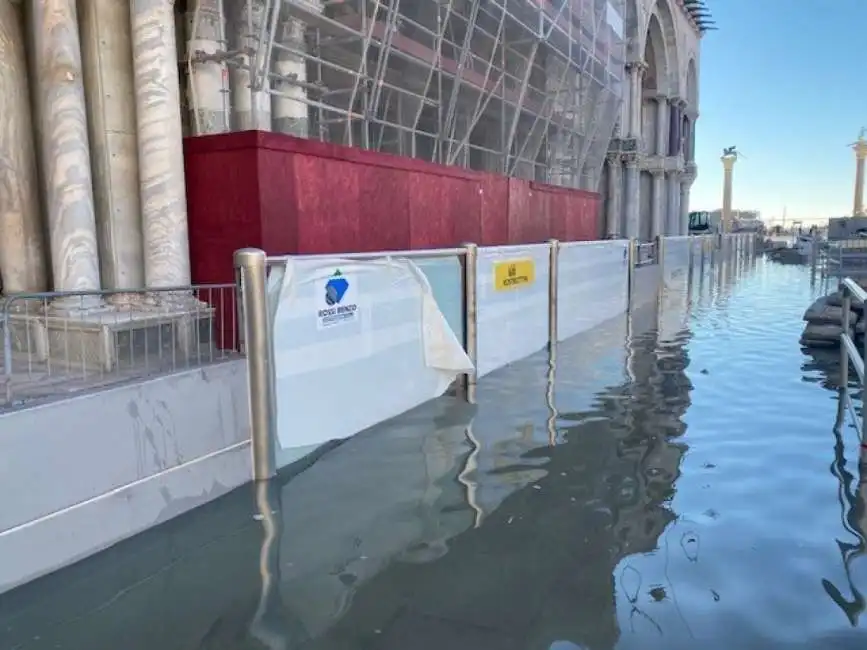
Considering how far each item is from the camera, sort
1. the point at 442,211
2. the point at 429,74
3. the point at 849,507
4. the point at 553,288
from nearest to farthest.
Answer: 1. the point at 849,507
2. the point at 442,211
3. the point at 553,288
4. the point at 429,74

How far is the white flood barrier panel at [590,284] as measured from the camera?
11172mm

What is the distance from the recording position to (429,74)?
43.0 ft

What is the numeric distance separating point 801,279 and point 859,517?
23.8m

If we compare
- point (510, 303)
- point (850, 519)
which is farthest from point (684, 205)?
point (850, 519)

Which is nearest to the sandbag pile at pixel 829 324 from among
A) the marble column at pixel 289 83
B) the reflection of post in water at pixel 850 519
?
the reflection of post in water at pixel 850 519

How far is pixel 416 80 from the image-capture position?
1540 centimetres

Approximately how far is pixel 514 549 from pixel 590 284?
8.89 m

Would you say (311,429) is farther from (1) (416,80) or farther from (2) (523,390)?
(1) (416,80)

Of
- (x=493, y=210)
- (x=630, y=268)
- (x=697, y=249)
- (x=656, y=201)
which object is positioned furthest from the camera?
(x=656, y=201)

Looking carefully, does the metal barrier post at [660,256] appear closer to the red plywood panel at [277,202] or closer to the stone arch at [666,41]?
the red plywood panel at [277,202]

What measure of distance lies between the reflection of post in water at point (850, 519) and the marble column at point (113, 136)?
6244 millimetres

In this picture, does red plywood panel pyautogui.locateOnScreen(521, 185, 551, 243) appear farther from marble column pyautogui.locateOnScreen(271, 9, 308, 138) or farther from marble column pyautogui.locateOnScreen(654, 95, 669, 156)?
marble column pyautogui.locateOnScreen(654, 95, 669, 156)

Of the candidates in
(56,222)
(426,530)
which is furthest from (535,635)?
(56,222)

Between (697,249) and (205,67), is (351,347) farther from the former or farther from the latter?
(697,249)
